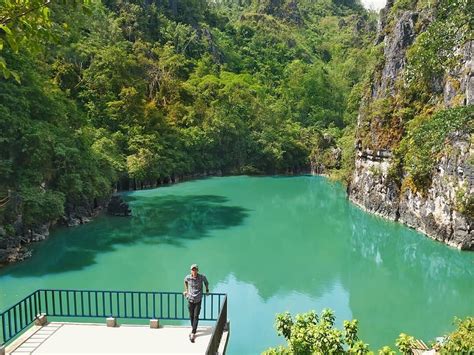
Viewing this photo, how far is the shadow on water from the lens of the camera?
1493 centimetres

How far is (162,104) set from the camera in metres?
37.7

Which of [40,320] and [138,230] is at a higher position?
[40,320]

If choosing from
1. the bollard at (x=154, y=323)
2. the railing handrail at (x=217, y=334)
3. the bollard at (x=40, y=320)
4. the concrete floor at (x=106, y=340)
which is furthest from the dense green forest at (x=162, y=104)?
the railing handrail at (x=217, y=334)

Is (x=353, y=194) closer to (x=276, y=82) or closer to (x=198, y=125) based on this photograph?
(x=198, y=125)

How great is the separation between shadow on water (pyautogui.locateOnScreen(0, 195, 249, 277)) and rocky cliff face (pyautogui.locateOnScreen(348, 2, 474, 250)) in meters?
7.13

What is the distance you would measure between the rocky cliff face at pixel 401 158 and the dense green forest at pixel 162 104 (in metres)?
4.63

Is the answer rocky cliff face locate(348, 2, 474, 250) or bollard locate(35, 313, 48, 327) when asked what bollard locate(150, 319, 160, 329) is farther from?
rocky cliff face locate(348, 2, 474, 250)

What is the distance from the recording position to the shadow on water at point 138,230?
588 inches

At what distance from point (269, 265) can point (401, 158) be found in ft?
31.1

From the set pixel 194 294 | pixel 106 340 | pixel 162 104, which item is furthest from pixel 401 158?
pixel 162 104

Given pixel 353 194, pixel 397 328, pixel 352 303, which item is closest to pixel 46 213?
pixel 352 303

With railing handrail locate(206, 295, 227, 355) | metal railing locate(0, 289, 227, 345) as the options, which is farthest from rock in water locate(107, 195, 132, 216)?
railing handrail locate(206, 295, 227, 355)

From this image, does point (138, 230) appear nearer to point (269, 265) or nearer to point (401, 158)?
point (269, 265)

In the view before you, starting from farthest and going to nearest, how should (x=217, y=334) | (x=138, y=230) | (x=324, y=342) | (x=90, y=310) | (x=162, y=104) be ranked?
(x=162, y=104) < (x=138, y=230) < (x=90, y=310) < (x=217, y=334) < (x=324, y=342)
